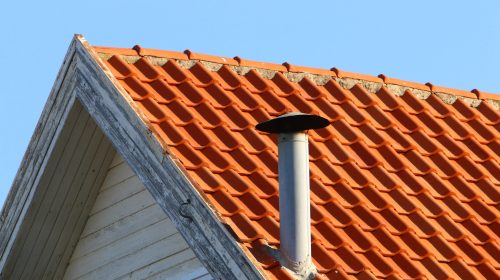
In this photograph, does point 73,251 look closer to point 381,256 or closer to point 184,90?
point 184,90

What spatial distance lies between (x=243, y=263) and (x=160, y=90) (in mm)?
1998

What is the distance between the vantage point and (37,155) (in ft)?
35.3

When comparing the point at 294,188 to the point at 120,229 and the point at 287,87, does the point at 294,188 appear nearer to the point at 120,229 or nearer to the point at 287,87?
the point at 120,229

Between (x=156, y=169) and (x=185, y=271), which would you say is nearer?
(x=156, y=169)

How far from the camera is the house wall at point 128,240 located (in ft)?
32.7

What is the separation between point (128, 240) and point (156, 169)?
102 cm

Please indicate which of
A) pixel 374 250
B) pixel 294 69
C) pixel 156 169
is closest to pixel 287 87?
pixel 294 69

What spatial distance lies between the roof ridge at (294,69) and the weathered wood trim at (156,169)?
40 cm

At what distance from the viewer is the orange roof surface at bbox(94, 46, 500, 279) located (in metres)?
9.50

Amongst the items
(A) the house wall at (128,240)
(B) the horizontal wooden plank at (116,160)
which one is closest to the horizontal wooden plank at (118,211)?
(A) the house wall at (128,240)

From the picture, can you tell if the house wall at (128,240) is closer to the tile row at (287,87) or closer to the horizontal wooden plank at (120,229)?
the horizontal wooden plank at (120,229)

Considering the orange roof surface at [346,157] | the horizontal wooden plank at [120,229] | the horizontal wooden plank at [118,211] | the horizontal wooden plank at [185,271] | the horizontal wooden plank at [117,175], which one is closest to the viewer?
the orange roof surface at [346,157]

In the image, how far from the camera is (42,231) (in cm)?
1107

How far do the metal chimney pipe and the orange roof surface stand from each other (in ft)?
0.44
